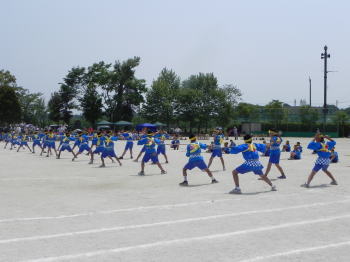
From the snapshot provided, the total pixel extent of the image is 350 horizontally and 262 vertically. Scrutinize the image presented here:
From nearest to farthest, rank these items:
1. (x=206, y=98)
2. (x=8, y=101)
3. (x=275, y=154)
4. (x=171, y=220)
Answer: (x=171, y=220)
(x=275, y=154)
(x=8, y=101)
(x=206, y=98)

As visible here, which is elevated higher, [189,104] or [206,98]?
[206,98]

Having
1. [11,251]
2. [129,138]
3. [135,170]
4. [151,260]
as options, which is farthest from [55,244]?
[129,138]

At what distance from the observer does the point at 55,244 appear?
6906 millimetres

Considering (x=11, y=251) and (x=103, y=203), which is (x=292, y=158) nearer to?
(x=103, y=203)

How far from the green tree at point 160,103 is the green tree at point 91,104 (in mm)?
8368

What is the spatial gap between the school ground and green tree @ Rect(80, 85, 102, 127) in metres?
61.9

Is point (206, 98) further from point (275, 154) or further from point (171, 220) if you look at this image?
point (171, 220)

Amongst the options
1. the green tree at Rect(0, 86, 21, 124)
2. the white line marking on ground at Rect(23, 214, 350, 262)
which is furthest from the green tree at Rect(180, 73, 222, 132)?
the white line marking on ground at Rect(23, 214, 350, 262)

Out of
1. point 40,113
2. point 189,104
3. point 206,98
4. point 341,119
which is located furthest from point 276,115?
point 40,113

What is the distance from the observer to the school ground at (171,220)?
645 cm

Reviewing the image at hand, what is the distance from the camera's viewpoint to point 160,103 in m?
71.6

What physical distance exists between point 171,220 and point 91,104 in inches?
2724

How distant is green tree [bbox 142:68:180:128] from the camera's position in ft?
234

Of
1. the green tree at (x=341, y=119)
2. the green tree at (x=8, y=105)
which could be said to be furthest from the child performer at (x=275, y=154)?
the green tree at (x=8, y=105)
